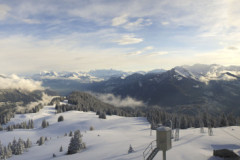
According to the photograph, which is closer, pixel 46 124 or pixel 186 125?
pixel 186 125

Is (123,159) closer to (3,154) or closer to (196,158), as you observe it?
(196,158)

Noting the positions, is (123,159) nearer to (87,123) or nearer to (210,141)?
(210,141)

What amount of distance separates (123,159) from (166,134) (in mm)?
16077

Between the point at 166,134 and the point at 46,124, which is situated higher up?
the point at 166,134

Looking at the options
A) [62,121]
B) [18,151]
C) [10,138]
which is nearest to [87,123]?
[62,121]

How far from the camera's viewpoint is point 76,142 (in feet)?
187

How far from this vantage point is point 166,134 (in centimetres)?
2548

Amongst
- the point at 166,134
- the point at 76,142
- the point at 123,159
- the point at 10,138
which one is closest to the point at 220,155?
the point at 166,134

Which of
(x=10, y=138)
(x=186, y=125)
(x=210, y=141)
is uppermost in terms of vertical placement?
(x=210, y=141)

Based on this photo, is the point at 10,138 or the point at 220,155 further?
the point at 10,138

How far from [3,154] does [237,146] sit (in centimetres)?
8590

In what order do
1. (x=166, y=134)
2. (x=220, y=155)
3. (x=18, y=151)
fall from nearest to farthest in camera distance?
1. (x=166, y=134)
2. (x=220, y=155)
3. (x=18, y=151)

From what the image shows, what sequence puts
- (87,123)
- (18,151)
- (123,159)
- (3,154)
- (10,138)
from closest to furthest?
1. (123,159)
2. (3,154)
3. (18,151)
4. (10,138)
5. (87,123)

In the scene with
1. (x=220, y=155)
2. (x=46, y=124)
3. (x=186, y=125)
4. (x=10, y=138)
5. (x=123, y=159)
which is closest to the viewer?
(x=220, y=155)
